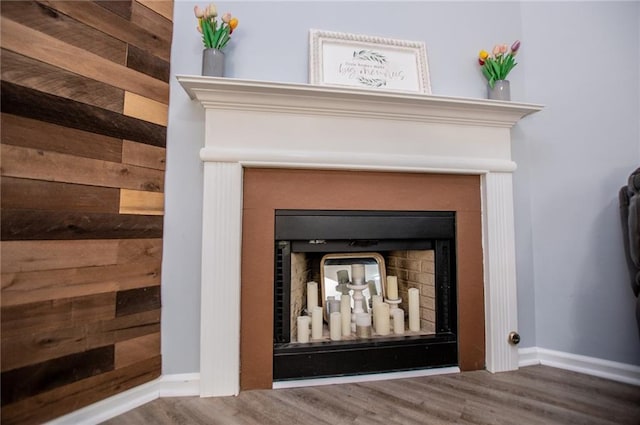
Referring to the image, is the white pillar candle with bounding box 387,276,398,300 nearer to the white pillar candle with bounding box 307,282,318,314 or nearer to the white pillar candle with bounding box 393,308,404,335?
the white pillar candle with bounding box 393,308,404,335

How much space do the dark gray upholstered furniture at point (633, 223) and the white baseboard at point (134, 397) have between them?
5.98 feet

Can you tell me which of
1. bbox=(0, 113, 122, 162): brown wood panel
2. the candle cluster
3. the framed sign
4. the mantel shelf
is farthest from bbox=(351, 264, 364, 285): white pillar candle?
bbox=(0, 113, 122, 162): brown wood panel

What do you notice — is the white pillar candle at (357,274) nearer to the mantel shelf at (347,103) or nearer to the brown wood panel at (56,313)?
the mantel shelf at (347,103)

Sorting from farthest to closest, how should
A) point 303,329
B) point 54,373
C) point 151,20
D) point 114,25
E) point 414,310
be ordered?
1. point 414,310
2. point 303,329
3. point 151,20
4. point 114,25
5. point 54,373

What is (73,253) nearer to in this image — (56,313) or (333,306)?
(56,313)

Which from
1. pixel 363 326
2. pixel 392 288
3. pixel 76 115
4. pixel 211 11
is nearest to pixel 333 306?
pixel 363 326

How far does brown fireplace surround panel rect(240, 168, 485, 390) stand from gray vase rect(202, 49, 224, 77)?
0.43 metres

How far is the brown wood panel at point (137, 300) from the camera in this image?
3.43ft

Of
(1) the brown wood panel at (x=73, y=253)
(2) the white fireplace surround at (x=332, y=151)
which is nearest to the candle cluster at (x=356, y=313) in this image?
(2) the white fireplace surround at (x=332, y=151)

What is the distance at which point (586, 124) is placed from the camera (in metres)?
1.36

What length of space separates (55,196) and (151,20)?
0.82 m

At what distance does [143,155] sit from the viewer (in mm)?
1114

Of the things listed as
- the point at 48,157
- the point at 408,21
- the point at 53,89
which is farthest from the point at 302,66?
the point at 48,157

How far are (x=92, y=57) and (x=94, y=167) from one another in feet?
1.33
